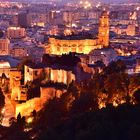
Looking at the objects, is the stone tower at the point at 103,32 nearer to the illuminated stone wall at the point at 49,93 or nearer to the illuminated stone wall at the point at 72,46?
the illuminated stone wall at the point at 72,46

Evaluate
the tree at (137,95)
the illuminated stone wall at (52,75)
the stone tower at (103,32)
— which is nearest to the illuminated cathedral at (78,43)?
the stone tower at (103,32)

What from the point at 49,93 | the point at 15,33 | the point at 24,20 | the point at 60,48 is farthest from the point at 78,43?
the point at 24,20

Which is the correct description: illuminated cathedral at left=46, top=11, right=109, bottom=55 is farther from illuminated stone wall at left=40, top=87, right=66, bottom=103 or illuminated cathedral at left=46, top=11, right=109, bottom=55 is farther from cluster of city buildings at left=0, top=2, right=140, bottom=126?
illuminated stone wall at left=40, top=87, right=66, bottom=103

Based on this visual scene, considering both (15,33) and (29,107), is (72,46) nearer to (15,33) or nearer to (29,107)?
(29,107)

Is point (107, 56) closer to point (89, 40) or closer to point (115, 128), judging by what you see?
point (89, 40)

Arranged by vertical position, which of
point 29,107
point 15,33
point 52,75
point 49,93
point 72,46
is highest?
point 52,75

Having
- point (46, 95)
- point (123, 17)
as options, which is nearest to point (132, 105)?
point (46, 95)

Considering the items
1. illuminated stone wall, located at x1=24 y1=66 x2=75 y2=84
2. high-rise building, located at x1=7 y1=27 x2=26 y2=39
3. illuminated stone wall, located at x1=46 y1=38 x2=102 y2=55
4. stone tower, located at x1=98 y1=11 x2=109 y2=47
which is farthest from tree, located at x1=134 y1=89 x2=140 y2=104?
high-rise building, located at x1=7 y1=27 x2=26 y2=39
